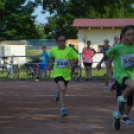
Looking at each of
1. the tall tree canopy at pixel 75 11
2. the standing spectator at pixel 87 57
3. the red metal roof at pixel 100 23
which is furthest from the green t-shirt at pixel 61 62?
the tall tree canopy at pixel 75 11

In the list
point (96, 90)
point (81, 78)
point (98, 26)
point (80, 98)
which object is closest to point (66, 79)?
point (80, 98)

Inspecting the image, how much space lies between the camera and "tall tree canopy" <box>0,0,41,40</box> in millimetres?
32031

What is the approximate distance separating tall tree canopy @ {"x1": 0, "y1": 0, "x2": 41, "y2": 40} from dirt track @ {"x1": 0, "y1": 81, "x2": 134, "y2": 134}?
21.9 m

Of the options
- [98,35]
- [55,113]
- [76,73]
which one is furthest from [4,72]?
[98,35]

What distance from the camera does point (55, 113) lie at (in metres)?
7.27

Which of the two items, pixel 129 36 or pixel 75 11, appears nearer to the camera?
pixel 129 36

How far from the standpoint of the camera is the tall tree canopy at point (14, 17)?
3203 cm

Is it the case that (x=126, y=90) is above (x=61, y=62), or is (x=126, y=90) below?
below

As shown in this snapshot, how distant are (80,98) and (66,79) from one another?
259 cm

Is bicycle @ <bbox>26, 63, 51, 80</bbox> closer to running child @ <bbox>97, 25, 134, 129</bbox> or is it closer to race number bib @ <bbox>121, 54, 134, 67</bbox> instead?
running child @ <bbox>97, 25, 134, 129</bbox>

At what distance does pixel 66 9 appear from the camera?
45.6 meters

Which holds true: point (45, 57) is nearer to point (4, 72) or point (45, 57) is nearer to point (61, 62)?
point (4, 72)

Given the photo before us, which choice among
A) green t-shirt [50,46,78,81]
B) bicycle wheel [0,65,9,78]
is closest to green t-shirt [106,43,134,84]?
green t-shirt [50,46,78,81]

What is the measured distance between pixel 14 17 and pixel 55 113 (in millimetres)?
26051
